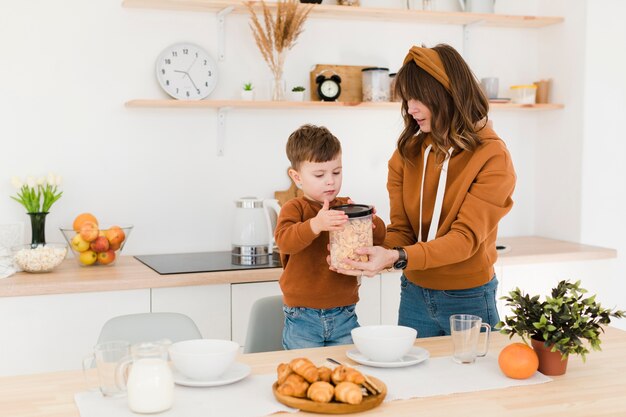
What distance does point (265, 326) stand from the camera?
2531 millimetres

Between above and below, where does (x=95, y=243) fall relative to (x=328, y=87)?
below

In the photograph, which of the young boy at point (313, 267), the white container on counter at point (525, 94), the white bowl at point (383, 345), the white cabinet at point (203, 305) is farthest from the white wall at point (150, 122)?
the white bowl at point (383, 345)

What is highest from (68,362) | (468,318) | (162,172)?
(162,172)

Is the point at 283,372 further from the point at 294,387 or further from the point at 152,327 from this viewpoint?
the point at 152,327

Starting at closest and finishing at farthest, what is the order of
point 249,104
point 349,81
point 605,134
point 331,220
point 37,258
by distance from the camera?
point 331,220 → point 37,258 → point 249,104 → point 349,81 → point 605,134

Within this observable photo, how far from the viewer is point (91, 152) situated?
339 centimetres

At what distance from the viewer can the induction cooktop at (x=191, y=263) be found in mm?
3059

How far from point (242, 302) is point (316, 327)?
0.77 meters

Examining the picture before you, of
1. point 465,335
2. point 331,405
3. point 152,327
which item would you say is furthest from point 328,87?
point 331,405

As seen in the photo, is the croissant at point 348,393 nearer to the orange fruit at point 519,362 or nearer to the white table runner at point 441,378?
the white table runner at point 441,378

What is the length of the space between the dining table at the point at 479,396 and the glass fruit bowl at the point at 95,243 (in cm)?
138

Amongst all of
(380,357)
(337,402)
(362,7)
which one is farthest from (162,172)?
(337,402)

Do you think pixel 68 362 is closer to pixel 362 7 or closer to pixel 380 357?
pixel 380 357

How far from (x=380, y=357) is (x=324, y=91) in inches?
77.1
